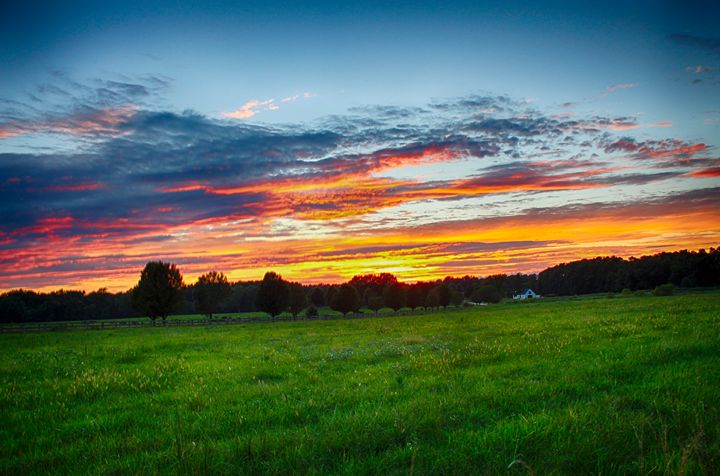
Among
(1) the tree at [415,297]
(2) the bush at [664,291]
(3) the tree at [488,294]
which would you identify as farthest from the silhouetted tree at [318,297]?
(2) the bush at [664,291]

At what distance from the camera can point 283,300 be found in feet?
305

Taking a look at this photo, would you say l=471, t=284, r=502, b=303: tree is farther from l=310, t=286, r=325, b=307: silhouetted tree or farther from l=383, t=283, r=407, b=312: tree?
l=310, t=286, r=325, b=307: silhouetted tree

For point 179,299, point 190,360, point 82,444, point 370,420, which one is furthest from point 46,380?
point 179,299

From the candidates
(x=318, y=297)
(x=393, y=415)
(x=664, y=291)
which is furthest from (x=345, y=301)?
(x=393, y=415)

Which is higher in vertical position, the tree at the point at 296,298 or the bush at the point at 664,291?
the tree at the point at 296,298

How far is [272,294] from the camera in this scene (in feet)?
303

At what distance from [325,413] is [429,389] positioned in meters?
2.67

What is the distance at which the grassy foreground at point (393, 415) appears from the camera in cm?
579

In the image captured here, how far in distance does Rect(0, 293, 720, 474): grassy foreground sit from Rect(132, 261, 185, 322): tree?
232ft

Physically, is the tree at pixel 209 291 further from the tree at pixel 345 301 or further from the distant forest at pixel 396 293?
the tree at pixel 345 301

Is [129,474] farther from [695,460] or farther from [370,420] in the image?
[695,460]

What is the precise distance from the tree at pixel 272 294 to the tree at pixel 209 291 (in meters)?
21.0

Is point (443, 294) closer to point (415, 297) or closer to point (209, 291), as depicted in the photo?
point (415, 297)

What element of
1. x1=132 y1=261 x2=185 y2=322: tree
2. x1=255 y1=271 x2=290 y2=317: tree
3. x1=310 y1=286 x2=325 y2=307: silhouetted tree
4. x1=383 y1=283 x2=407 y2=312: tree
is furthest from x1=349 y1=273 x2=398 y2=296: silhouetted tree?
x1=132 y1=261 x2=185 y2=322: tree
